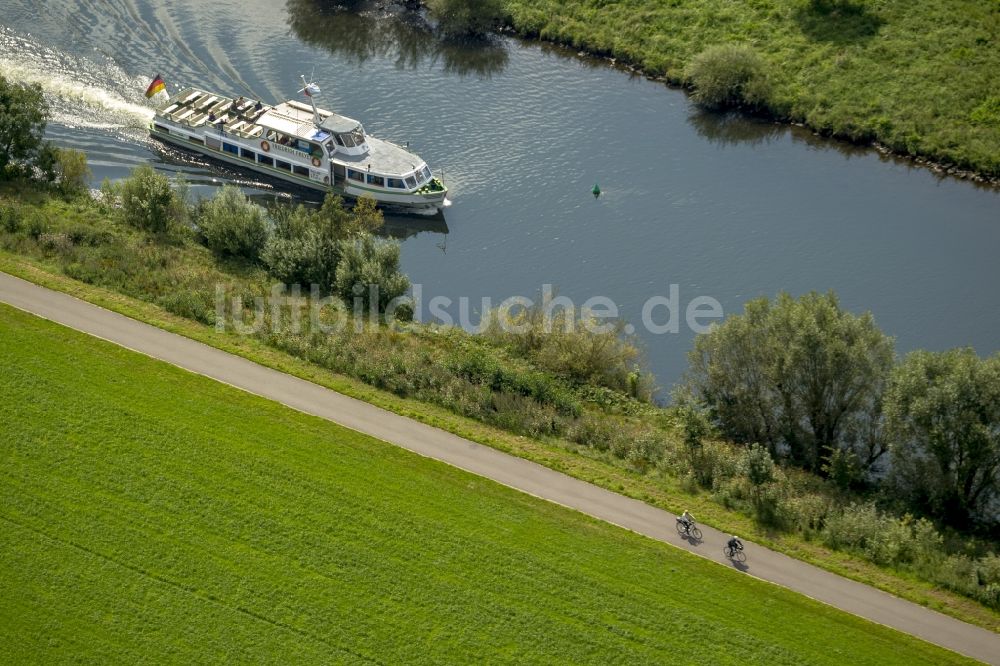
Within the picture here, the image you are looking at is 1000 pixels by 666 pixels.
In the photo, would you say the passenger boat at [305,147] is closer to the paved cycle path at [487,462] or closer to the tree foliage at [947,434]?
the paved cycle path at [487,462]

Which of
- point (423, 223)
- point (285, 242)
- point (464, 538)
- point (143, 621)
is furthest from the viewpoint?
point (423, 223)

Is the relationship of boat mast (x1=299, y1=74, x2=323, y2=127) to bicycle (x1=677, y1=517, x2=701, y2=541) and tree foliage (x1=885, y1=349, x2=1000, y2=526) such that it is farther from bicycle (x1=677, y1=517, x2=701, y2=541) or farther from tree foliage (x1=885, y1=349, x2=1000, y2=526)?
tree foliage (x1=885, y1=349, x2=1000, y2=526)

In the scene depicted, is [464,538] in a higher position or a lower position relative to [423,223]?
lower

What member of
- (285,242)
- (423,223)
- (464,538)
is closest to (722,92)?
(423,223)

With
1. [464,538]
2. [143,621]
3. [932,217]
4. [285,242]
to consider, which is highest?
[932,217]

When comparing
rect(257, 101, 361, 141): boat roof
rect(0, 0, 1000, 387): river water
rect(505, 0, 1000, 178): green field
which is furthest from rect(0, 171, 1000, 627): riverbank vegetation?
rect(505, 0, 1000, 178): green field

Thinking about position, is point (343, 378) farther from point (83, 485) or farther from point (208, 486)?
point (83, 485)

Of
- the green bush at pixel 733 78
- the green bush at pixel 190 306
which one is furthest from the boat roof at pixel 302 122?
the green bush at pixel 733 78

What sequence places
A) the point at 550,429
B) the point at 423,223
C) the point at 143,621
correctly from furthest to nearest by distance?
the point at 423,223 < the point at 550,429 < the point at 143,621
